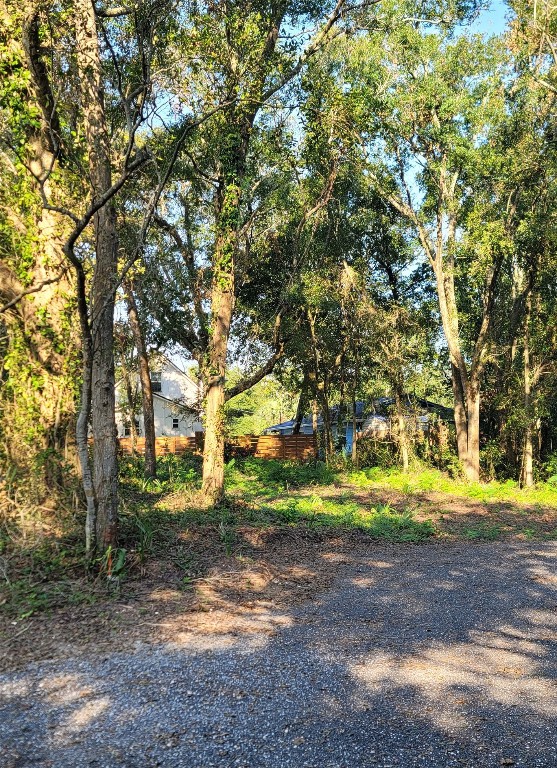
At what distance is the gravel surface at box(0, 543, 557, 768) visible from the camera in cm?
287

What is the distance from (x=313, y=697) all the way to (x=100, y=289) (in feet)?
14.5

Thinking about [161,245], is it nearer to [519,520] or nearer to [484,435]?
[519,520]

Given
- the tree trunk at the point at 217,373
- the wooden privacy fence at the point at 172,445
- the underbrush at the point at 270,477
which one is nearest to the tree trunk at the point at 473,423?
the underbrush at the point at 270,477

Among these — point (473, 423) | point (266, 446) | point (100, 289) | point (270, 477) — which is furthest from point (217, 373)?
point (266, 446)

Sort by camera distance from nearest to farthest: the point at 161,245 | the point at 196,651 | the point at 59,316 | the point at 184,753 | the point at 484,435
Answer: the point at 184,753, the point at 196,651, the point at 59,316, the point at 161,245, the point at 484,435

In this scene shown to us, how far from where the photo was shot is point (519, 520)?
11.4 metres

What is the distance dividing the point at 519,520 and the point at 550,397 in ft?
36.1

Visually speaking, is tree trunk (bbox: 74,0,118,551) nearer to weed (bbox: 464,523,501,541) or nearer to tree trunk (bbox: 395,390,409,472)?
weed (bbox: 464,523,501,541)

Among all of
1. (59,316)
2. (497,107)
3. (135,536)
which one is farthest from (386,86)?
(135,536)

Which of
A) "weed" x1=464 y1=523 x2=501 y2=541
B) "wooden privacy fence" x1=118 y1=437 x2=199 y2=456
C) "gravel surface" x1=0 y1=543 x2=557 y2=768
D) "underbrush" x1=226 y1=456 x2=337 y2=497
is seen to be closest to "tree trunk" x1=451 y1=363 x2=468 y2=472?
"underbrush" x1=226 y1=456 x2=337 y2=497

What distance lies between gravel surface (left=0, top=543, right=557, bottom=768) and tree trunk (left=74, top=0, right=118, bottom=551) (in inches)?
83.4

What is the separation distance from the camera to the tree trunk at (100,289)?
604 cm

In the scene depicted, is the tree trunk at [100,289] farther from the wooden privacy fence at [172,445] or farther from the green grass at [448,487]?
the wooden privacy fence at [172,445]

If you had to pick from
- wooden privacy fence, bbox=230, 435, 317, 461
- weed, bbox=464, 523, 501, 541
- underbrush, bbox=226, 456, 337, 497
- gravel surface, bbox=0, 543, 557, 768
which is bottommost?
weed, bbox=464, 523, 501, 541
